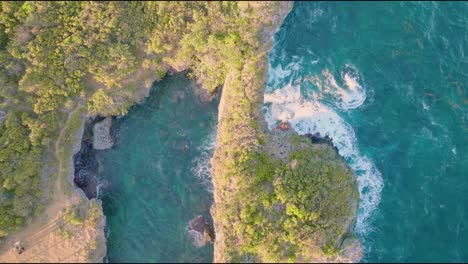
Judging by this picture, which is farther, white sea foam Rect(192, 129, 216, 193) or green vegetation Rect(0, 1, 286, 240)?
white sea foam Rect(192, 129, 216, 193)

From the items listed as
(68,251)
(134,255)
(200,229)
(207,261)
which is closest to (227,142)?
(200,229)

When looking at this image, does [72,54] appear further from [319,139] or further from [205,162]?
[319,139]

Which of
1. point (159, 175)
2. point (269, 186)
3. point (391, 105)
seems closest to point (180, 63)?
point (159, 175)

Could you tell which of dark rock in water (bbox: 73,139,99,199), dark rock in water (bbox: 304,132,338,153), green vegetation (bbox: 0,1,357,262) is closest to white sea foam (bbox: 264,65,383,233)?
dark rock in water (bbox: 304,132,338,153)

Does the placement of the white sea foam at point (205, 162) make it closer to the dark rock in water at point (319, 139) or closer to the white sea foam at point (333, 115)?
the white sea foam at point (333, 115)

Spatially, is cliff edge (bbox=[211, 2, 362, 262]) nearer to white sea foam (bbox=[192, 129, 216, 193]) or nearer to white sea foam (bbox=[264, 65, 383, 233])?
white sea foam (bbox=[264, 65, 383, 233])

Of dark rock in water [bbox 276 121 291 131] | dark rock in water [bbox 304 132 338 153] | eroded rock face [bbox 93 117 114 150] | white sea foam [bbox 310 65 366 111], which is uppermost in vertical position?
white sea foam [bbox 310 65 366 111]

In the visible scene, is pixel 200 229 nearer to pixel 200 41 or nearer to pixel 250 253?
pixel 250 253

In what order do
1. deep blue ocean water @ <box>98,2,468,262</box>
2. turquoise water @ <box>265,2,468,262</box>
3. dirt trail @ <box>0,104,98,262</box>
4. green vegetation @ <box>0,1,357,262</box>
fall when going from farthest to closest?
dirt trail @ <box>0,104,98,262</box>
deep blue ocean water @ <box>98,2,468,262</box>
turquoise water @ <box>265,2,468,262</box>
green vegetation @ <box>0,1,357,262</box>
